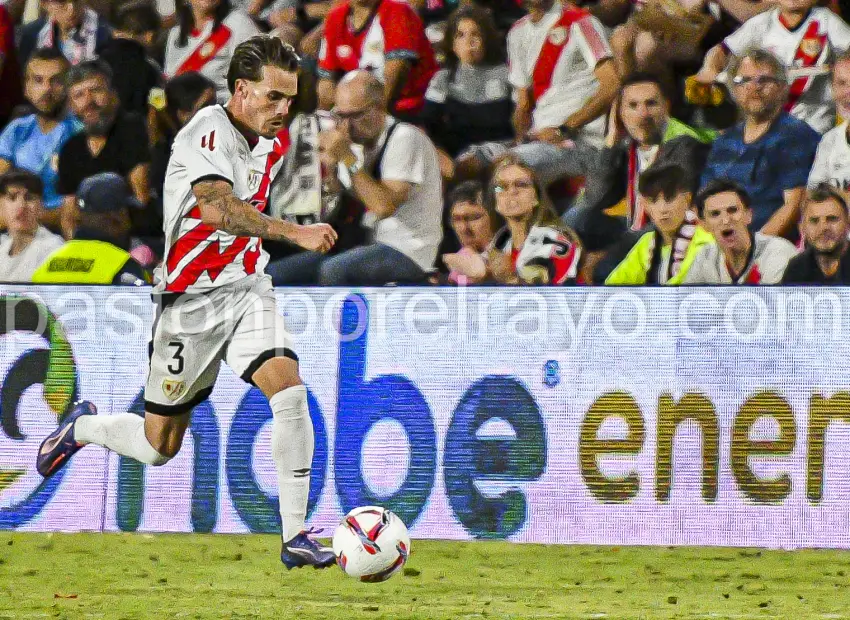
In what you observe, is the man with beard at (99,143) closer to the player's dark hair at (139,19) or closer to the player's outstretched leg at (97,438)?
the player's dark hair at (139,19)

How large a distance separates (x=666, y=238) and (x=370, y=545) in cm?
326

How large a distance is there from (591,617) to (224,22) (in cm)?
537

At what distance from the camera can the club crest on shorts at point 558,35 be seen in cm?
838

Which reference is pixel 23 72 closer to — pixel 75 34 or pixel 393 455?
pixel 75 34

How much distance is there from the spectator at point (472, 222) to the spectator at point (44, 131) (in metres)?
2.69

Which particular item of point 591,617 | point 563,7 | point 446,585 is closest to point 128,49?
point 563,7

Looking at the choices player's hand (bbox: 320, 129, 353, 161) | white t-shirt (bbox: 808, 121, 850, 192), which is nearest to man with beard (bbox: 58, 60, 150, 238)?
player's hand (bbox: 320, 129, 353, 161)

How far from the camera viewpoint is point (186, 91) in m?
8.75

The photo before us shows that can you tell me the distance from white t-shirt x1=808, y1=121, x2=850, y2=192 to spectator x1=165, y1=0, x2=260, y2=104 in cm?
386

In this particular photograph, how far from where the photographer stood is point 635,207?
782cm

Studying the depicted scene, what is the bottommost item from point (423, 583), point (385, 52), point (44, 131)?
point (423, 583)

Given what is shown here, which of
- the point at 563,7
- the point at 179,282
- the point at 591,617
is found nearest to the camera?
the point at 591,617

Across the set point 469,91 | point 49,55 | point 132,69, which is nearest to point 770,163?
point 469,91

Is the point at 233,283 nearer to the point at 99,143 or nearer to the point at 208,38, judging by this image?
the point at 99,143
